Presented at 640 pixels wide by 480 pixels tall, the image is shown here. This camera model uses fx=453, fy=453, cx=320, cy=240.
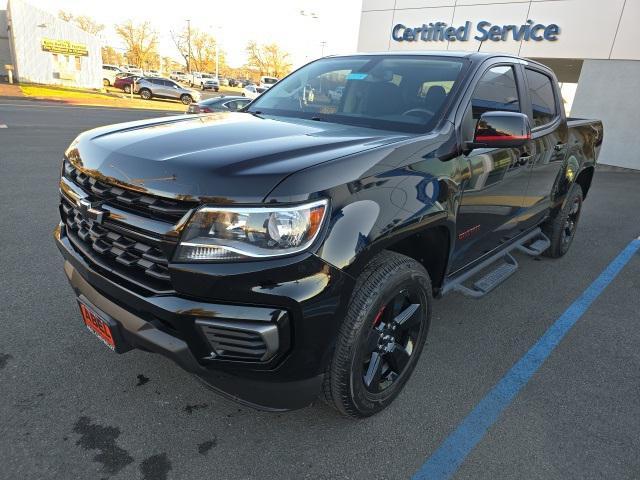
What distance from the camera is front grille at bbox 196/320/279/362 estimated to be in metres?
1.70

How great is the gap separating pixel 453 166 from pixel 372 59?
1283 millimetres

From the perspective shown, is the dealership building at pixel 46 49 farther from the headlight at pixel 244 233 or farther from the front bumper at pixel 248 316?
the headlight at pixel 244 233

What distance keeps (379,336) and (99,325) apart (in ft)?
4.28

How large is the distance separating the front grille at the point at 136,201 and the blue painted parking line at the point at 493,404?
158cm

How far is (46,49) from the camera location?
29438 mm

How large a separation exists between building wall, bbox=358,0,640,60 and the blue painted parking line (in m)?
11.6

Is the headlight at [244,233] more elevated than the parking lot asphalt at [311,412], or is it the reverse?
the headlight at [244,233]

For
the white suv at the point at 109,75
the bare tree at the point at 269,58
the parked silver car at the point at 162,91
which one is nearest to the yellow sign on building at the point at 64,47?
the parked silver car at the point at 162,91

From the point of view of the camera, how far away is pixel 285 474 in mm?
2027

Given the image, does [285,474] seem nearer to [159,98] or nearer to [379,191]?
[379,191]

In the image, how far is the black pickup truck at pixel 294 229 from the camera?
170 centimetres

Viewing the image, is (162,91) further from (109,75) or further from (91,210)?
(91,210)

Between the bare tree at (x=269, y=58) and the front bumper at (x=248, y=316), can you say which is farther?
the bare tree at (x=269, y=58)

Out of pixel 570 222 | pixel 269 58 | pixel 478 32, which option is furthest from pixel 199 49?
pixel 570 222
